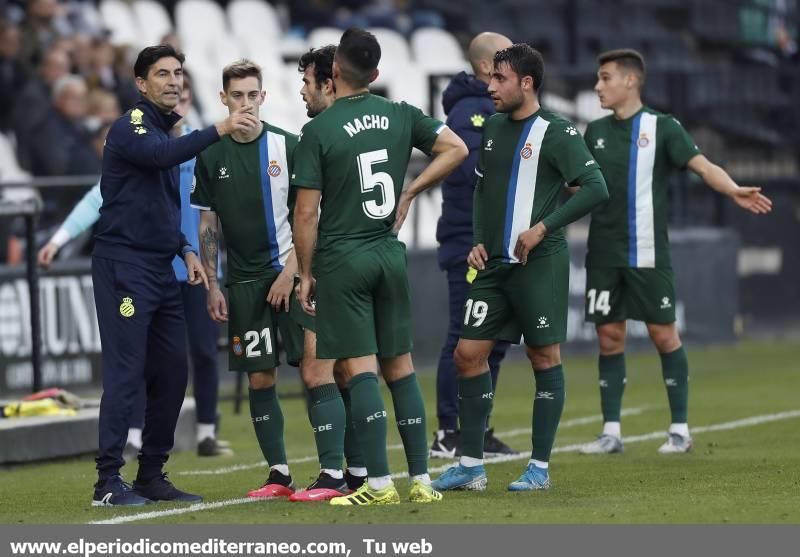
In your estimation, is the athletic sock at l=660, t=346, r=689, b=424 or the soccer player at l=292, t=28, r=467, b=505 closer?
the soccer player at l=292, t=28, r=467, b=505

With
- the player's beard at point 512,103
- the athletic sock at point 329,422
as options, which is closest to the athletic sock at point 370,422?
the athletic sock at point 329,422

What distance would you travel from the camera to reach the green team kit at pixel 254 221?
858 cm

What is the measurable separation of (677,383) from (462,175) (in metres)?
1.84

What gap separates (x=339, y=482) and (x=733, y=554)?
2.41 meters

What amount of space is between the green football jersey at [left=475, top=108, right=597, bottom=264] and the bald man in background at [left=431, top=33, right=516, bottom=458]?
1337 mm

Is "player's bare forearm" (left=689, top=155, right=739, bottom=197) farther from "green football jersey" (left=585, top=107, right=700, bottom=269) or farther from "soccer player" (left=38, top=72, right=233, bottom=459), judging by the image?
"soccer player" (left=38, top=72, right=233, bottom=459)

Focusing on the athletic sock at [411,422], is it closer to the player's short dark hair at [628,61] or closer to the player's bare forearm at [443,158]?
the player's bare forearm at [443,158]

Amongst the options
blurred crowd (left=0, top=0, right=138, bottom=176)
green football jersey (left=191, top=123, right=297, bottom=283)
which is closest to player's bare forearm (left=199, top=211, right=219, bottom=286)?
green football jersey (left=191, top=123, right=297, bottom=283)

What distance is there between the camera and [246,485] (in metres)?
9.35

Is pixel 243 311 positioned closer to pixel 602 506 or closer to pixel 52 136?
pixel 602 506

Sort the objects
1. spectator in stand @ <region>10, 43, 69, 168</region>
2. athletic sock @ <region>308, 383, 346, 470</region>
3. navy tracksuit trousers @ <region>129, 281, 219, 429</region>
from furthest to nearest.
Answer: spectator in stand @ <region>10, 43, 69, 168</region> → navy tracksuit trousers @ <region>129, 281, 219, 429</region> → athletic sock @ <region>308, 383, 346, 470</region>

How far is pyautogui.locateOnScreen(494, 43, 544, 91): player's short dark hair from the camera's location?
8.69 m

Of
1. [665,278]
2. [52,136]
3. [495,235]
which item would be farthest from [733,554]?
[52,136]

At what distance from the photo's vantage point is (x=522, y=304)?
8.77 meters
